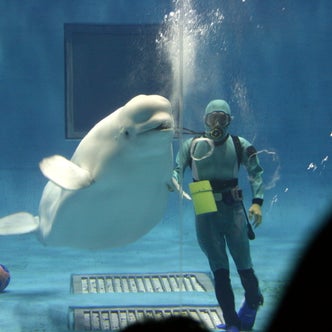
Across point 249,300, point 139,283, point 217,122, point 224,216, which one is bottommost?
point 139,283

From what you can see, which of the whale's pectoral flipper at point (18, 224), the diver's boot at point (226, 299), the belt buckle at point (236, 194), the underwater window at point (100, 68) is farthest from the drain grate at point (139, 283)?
the underwater window at point (100, 68)

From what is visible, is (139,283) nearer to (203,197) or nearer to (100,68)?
(203,197)

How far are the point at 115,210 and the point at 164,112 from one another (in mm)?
1309

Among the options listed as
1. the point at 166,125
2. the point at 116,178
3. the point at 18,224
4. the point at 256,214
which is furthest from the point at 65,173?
the point at 18,224

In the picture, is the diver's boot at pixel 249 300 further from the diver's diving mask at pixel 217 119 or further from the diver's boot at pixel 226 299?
the diver's diving mask at pixel 217 119

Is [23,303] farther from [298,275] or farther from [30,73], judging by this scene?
[30,73]

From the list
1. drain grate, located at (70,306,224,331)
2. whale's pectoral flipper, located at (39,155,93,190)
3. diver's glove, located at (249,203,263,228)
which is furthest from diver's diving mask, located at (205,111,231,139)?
drain grate, located at (70,306,224,331)

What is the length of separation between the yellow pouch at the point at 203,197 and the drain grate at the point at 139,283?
235 cm

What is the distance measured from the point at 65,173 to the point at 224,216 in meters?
1.64

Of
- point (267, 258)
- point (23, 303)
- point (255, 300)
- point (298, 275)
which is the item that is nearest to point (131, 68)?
point (267, 258)

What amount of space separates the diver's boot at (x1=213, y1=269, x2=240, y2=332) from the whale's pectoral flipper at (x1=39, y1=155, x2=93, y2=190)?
160 centimetres

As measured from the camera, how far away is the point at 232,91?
13.5m

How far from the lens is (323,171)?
13.7 meters

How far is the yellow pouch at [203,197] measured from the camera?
533 cm
